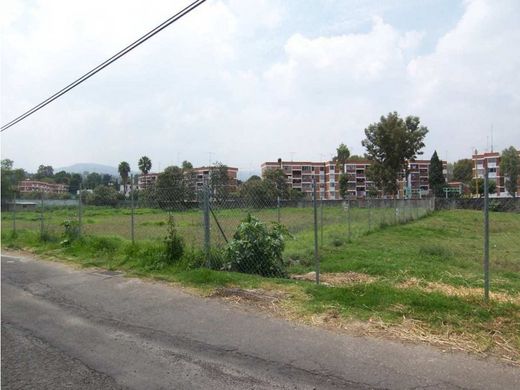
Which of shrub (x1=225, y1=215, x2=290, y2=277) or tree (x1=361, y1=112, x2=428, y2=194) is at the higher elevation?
tree (x1=361, y1=112, x2=428, y2=194)

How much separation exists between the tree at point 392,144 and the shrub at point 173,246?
145 feet

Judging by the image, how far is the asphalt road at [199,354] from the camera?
3902mm

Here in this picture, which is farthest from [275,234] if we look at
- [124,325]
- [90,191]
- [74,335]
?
[90,191]

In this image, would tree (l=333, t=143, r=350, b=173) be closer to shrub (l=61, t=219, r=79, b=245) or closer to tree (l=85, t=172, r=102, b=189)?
tree (l=85, t=172, r=102, b=189)

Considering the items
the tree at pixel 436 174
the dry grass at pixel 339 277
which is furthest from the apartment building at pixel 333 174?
the dry grass at pixel 339 277

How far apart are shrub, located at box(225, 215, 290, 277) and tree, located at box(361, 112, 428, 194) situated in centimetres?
4421

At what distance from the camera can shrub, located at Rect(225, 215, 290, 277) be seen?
27.0ft

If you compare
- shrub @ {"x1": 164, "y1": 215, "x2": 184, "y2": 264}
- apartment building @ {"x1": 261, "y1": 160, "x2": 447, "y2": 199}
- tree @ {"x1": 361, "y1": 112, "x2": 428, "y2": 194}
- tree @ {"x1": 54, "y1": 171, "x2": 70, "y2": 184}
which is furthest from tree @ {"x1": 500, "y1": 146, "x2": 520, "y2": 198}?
tree @ {"x1": 54, "y1": 171, "x2": 70, "y2": 184}

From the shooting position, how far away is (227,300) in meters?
6.56

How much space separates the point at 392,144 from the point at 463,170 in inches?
3266

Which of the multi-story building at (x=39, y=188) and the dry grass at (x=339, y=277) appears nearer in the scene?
the dry grass at (x=339, y=277)

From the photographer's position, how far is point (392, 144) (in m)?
50.3

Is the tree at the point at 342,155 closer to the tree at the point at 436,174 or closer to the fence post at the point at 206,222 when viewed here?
the tree at the point at 436,174

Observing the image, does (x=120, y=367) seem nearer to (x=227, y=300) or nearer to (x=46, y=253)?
(x=227, y=300)
